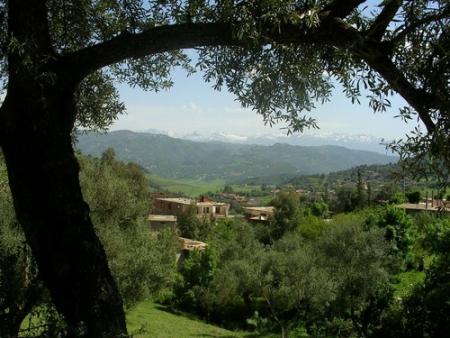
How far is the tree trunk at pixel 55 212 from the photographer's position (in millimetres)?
3213

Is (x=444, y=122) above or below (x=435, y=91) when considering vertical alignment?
below

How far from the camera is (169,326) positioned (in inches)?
1196

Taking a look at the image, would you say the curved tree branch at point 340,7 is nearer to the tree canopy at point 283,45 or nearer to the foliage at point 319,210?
the tree canopy at point 283,45

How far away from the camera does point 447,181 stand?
10.6ft

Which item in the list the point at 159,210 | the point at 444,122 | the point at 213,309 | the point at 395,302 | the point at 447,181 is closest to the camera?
the point at 444,122

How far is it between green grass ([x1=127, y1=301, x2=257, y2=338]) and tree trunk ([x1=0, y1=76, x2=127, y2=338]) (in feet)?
71.9

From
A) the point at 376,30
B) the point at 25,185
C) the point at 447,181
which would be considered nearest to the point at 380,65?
the point at 376,30

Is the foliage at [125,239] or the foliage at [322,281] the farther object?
the foliage at [322,281]

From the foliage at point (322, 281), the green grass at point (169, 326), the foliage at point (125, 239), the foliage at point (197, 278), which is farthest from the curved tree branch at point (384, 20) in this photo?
the foliage at point (197, 278)

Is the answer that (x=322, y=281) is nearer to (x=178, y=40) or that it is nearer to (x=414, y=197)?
(x=178, y=40)

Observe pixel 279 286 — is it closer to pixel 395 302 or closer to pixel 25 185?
pixel 395 302

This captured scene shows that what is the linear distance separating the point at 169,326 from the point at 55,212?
2903 centimetres

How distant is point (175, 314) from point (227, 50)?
36.7 metres

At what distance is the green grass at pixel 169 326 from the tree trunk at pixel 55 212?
71.9 feet
